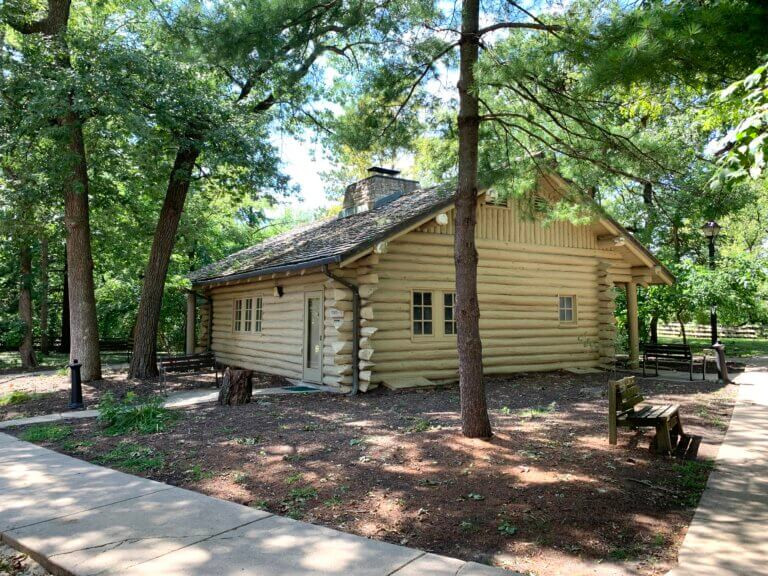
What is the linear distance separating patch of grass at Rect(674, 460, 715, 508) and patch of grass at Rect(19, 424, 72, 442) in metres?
7.68

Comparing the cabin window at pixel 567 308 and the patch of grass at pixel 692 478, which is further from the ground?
the cabin window at pixel 567 308

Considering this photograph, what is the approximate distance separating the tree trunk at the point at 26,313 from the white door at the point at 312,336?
11.1 metres

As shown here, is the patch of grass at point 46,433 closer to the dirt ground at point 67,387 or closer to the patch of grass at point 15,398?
the dirt ground at point 67,387

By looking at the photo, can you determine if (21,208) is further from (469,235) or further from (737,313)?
(737,313)

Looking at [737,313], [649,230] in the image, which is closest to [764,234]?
[649,230]

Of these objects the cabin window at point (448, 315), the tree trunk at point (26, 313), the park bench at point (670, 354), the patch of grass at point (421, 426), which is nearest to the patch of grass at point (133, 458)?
the patch of grass at point (421, 426)

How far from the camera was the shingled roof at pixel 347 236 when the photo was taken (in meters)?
10.6

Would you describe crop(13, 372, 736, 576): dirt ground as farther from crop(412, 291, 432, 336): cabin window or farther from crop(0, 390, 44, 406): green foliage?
crop(0, 390, 44, 406): green foliage

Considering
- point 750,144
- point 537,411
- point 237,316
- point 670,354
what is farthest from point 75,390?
point 670,354

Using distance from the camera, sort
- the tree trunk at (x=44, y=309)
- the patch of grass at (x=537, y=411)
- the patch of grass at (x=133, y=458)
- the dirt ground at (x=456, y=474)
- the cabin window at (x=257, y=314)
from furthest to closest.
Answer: the tree trunk at (x=44, y=309), the cabin window at (x=257, y=314), the patch of grass at (x=537, y=411), the patch of grass at (x=133, y=458), the dirt ground at (x=456, y=474)

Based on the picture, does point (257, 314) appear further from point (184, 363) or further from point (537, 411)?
point (537, 411)

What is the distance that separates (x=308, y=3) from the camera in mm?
7422

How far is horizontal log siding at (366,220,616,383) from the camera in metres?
11.7

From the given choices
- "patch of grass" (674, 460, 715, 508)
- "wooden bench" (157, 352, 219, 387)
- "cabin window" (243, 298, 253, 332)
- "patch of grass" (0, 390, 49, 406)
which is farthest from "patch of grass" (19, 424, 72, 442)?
"patch of grass" (674, 460, 715, 508)
